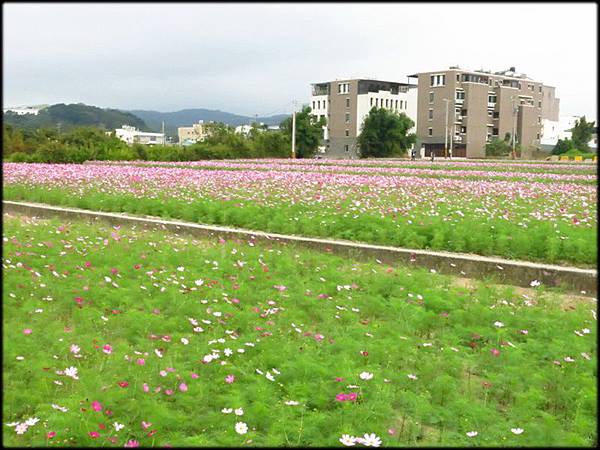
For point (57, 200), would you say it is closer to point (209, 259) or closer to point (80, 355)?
point (209, 259)

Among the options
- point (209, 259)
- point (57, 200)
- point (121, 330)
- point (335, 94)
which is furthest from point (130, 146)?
point (335, 94)

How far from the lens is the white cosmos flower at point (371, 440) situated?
3.01 metres

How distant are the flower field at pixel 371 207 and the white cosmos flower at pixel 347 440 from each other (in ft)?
17.3

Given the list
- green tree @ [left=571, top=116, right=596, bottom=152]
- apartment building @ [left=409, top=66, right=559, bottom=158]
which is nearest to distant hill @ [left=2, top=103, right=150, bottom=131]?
apartment building @ [left=409, top=66, right=559, bottom=158]

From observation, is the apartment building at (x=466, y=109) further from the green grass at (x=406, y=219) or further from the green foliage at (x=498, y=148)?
the green grass at (x=406, y=219)

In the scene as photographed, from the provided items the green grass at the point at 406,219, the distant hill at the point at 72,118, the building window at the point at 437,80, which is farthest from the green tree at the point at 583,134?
the green grass at the point at 406,219

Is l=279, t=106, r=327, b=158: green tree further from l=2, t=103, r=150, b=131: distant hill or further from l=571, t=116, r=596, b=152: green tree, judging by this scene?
l=571, t=116, r=596, b=152: green tree

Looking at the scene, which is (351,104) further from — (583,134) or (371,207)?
(371,207)

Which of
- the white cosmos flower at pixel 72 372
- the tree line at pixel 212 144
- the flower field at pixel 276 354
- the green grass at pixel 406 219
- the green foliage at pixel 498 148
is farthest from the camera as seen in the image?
the green foliage at pixel 498 148

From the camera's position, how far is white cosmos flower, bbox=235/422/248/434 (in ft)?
10.2

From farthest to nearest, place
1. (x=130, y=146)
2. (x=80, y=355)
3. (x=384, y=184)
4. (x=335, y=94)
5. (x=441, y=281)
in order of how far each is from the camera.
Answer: (x=335, y=94) → (x=130, y=146) → (x=384, y=184) → (x=441, y=281) → (x=80, y=355)

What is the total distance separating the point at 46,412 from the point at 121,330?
55.9 inches

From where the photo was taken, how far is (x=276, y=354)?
424cm

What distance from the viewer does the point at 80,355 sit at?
13.1 ft
